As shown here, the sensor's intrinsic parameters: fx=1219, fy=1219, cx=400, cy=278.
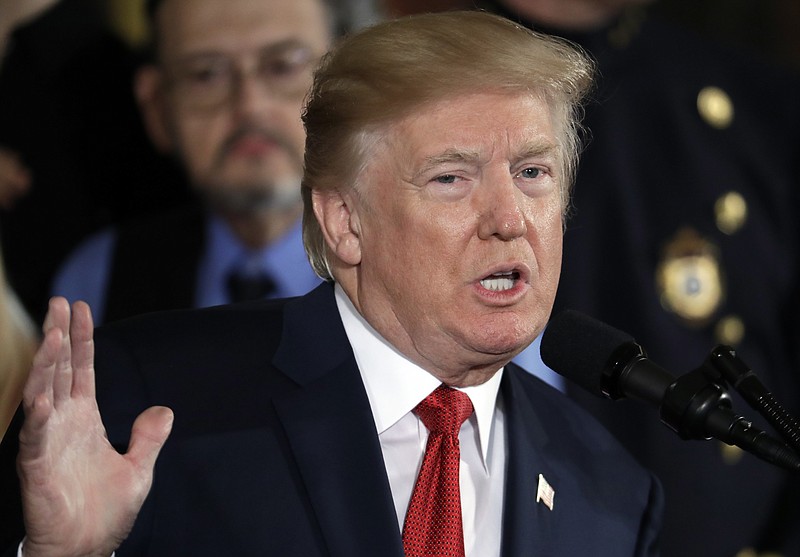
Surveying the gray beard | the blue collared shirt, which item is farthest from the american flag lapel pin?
the gray beard

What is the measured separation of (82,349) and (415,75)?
656 mm

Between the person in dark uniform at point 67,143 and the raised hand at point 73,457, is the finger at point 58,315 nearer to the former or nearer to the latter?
the raised hand at point 73,457

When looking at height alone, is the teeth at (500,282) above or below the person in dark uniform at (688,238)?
above

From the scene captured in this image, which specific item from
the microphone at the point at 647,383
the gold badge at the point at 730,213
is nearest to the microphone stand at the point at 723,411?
the microphone at the point at 647,383

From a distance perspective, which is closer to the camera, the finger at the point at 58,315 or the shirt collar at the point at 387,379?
the finger at the point at 58,315

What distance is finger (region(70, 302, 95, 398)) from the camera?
1.51 metres

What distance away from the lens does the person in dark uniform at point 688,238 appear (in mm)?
3414

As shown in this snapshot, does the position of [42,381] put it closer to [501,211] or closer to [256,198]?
[501,211]

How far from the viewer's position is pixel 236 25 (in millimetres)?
3029

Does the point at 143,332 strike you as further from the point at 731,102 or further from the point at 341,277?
the point at 731,102

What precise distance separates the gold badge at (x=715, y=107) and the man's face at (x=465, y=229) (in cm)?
176

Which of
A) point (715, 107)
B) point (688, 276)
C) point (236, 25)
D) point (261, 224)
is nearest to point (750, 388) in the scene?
point (261, 224)

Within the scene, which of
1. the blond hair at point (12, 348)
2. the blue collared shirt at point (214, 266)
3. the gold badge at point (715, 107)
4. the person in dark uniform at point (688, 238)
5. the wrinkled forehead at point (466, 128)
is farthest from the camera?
the gold badge at point (715, 107)

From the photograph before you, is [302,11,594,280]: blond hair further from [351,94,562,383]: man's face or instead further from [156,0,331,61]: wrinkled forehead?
[156,0,331,61]: wrinkled forehead
